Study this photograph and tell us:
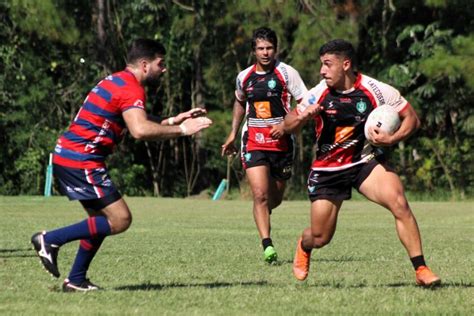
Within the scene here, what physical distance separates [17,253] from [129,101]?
180 inches

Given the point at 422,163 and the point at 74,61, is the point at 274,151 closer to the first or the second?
the point at 422,163

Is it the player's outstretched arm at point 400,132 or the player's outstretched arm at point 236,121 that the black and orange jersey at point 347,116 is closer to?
the player's outstretched arm at point 400,132

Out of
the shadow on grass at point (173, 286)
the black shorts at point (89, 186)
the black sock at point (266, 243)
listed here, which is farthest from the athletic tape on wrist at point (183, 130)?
the black sock at point (266, 243)

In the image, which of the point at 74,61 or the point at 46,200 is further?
the point at 74,61

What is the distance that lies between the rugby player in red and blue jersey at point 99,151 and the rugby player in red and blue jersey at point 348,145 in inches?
43.2

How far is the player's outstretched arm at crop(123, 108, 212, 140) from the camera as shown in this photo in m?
7.88

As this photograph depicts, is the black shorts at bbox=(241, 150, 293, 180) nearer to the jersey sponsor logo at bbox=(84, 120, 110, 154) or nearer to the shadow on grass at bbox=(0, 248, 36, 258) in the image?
the shadow on grass at bbox=(0, 248, 36, 258)

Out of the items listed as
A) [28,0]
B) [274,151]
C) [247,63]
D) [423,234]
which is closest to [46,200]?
[28,0]

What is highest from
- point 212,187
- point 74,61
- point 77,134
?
point 77,134

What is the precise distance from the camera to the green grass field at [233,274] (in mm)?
7535

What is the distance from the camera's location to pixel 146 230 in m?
17.3

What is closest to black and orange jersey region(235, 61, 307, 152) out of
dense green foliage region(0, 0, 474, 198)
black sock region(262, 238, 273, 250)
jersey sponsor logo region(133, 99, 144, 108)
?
black sock region(262, 238, 273, 250)

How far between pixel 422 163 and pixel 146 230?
15.7 m

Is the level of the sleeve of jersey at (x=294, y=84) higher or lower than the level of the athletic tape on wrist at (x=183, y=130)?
lower
